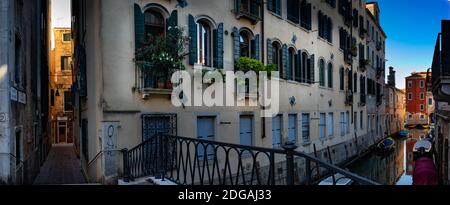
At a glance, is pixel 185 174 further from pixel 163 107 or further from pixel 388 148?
pixel 388 148

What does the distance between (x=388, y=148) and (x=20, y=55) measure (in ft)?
9.03

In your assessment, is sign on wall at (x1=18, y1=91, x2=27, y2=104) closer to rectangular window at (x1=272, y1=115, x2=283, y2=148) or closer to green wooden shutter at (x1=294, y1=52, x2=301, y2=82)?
rectangular window at (x1=272, y1=115, x2=283, y2=148)

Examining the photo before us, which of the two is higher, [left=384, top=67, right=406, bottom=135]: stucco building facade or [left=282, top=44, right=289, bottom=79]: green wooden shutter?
[left=282, top=44, right=289, bottom=79]: green wooden shutter

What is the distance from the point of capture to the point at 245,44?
85.8 inches

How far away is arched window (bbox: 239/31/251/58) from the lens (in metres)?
2.13

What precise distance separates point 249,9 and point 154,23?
769 millimetres

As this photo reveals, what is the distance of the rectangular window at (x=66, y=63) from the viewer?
2280 millimetres

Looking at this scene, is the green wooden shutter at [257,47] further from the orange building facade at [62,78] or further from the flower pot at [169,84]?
the orange building facade at [62,78]

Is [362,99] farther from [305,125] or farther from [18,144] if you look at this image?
[18,144]

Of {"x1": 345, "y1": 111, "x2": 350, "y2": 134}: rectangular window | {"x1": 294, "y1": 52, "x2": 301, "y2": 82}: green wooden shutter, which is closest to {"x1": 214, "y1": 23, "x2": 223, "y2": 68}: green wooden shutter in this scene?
{"x1": 294, "y1": 52, "x2": 301, "y2": 82}: green wooden shutter

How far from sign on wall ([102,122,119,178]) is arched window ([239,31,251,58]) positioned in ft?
3.35

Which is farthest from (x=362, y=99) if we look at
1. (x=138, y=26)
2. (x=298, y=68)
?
(x=138, y=26)

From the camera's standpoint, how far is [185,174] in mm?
1955

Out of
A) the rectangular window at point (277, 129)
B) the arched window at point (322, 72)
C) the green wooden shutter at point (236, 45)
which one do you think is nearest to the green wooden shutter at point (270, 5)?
the green wooden shutter at point (236, 45)
